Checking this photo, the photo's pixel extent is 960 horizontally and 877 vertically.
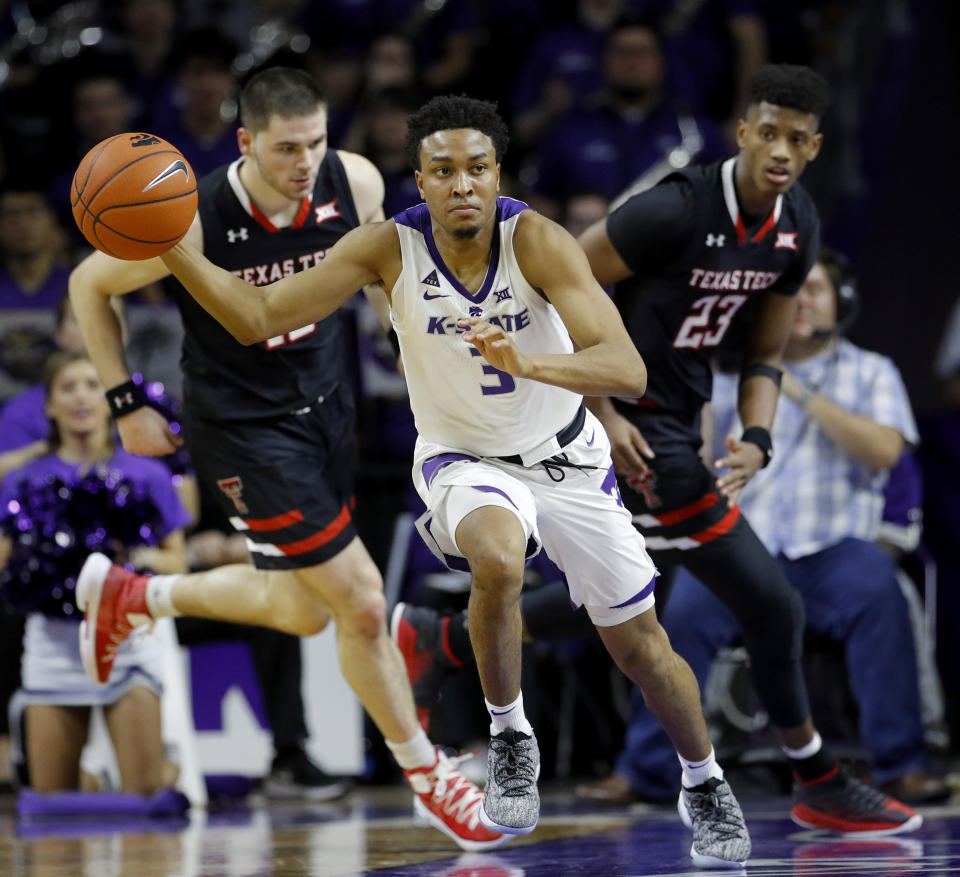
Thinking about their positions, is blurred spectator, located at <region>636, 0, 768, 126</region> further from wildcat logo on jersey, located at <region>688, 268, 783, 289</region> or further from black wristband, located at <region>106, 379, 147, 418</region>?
black wristband, located at <region>106, 379, 147, 418</region>

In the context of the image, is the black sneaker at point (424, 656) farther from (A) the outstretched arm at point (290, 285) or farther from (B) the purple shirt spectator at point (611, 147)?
(B) the purple shirt spectator at point (611, 147)

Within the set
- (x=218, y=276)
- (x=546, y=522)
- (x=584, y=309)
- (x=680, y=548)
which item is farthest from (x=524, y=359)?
(x=680, y=548)

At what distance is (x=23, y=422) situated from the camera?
715 cm

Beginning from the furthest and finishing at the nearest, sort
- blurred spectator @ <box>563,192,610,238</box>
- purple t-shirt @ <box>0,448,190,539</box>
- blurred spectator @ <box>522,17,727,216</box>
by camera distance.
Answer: blurred spectator @ <box>522,17,727,216</box>
blurred spectator @ <box>563,192,610,238</box>
purple t-shirt @ <box>0,448,190,539</box>

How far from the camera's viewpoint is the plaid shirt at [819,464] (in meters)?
6.46

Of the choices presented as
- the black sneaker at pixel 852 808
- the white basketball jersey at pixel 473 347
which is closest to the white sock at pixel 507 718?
the white basketball jersey at pixel 473 347

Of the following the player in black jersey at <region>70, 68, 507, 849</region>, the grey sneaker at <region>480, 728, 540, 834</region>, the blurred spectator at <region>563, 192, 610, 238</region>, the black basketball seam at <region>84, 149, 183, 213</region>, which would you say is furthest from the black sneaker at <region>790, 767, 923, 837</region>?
the blurred spectator at <region>563, 192, 610, 238</region>

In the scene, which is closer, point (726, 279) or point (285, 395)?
point (726, 279)

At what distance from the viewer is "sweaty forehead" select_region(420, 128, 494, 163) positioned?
4075mm

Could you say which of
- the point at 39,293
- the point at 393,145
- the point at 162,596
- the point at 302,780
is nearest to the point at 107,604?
the point at 162,596

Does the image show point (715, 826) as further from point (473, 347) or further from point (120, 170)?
point (120, 170)

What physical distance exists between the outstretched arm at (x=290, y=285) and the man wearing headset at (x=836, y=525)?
8.51 feet

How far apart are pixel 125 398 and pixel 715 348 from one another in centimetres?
194

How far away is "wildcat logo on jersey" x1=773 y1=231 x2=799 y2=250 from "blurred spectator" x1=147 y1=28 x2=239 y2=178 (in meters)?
4.76
